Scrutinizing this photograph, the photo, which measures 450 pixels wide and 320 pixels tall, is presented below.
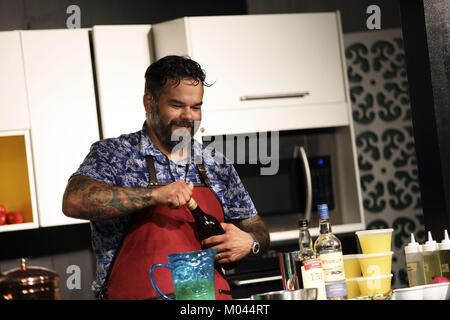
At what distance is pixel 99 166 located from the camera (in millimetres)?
1988

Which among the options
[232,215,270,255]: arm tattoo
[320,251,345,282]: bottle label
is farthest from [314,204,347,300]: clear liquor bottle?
[232,215,270,255]: arm tattoo

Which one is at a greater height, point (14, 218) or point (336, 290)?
point (14, 218)

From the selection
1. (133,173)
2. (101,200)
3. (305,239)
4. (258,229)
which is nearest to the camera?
(305,239)

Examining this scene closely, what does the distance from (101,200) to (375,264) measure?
771mm

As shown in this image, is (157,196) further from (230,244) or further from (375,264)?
(375,264)

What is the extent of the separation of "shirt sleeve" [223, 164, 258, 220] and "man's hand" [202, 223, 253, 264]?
31 cm

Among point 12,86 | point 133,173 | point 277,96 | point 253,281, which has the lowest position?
point 253,281

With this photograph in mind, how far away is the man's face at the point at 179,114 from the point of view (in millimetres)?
2131

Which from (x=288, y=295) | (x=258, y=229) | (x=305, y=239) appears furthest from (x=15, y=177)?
(x=288, y=295)

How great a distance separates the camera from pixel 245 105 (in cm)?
354

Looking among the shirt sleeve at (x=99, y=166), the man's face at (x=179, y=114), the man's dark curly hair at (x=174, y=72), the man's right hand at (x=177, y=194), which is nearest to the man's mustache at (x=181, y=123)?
the man's face at (x=179, y=114)

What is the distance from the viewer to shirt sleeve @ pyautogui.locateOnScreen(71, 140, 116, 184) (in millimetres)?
1950
